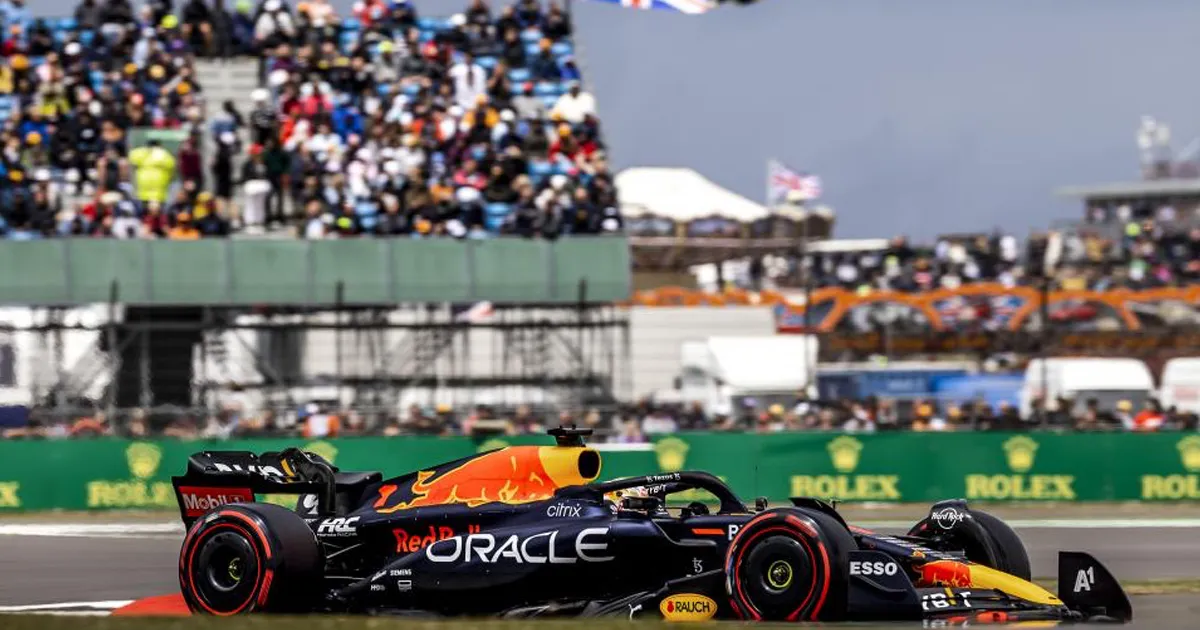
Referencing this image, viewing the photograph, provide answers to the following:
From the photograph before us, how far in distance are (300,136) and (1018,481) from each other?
11881mm

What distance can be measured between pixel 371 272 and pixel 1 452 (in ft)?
21.6

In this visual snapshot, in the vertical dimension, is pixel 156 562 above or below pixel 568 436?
below

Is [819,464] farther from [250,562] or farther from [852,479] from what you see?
[250,562]

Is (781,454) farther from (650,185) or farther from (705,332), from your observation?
(650,185)

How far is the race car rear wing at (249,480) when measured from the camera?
1205 centimetres

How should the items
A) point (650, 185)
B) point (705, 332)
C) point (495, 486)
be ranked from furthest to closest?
point (650, 185), point (705, 332), point (495, 486)

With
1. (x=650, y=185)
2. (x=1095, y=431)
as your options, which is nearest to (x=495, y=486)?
(x=1095, y=431)

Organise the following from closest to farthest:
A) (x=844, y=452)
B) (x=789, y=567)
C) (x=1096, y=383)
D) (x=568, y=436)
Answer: (x=789, y=567), (x=568, y=436), (x=844, y=452), (x=1096, y=383)

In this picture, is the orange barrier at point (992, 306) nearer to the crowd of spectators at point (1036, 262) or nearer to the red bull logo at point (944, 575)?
the crowd of spectators at point (1036, 262)

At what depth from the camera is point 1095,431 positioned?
23.8 m

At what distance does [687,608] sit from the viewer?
10.5 m

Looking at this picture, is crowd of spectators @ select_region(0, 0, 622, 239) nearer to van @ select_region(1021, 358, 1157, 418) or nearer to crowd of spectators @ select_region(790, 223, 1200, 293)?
van @ select_region(1021, 358, 1157, 418)

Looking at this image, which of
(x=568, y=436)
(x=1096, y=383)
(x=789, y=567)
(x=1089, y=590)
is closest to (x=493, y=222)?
(x=1096, y=383)

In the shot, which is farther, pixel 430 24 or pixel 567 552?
pixel 430 24
